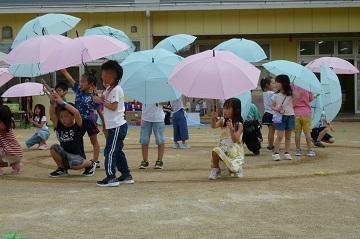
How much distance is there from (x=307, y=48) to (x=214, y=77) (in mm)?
19007

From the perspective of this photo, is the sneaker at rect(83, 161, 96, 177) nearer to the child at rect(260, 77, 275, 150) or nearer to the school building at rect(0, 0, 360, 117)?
the child at rect(260, 77, 275, 150)

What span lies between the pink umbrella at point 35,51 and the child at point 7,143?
1.05 metres

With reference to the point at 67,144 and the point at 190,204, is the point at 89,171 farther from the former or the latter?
the point at 190,204

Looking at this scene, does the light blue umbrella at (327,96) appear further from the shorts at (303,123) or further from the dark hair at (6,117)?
the dark hair at (6,117)

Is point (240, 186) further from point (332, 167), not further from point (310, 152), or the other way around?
point (310, 152)

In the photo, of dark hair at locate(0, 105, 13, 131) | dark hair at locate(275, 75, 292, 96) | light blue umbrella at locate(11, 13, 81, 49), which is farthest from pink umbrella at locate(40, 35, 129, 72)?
dark hair at locate(275, 75, 292, 96)

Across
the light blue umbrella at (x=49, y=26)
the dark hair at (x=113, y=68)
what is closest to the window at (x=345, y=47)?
the light blue umbrella at (x=49, y=26)

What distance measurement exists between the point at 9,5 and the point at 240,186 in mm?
18853

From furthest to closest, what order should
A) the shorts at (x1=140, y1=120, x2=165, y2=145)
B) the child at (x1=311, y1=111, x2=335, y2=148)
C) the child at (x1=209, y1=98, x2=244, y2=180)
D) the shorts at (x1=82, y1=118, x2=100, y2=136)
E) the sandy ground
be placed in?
the child at (x1=311, y1=111, x2=335, y2=148) → the shorts at (x1=140, y1=120, x2=165, y2=145) → the shorts at (x1=82, y1=118, x2=100, y2=136) → the child at (x1=209, y1=98, x2=244, y2=180) → the sandy ground

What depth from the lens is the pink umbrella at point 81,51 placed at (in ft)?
23.9

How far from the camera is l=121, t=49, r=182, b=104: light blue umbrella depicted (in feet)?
28.0

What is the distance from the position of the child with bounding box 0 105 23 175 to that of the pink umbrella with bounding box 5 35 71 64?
3.43 feet

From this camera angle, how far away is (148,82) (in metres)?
8.55

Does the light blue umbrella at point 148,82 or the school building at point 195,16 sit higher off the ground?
the school building at point 195,16
